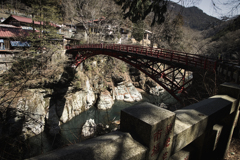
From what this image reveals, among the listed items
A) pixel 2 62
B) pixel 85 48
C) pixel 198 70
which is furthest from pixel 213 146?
pixel 2 62

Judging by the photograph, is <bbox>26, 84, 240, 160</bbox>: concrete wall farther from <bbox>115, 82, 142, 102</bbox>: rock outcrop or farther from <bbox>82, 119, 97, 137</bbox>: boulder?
<bbox>115, 82, 142, 102</bbox>: rock outcrop

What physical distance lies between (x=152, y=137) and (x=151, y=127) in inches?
5.1

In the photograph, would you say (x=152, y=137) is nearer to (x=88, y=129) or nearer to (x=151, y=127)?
(x=151, y=127)

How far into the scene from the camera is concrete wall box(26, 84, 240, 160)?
1.00 meters

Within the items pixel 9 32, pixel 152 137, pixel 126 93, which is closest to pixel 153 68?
pixel 126 93

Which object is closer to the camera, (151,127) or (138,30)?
(151,127)

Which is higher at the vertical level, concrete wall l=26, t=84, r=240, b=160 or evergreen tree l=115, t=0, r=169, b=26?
evergreen tree l=115, t=0, r=169, b=26

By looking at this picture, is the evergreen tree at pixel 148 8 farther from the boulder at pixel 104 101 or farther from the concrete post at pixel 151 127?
the boulder at pixel 104 101

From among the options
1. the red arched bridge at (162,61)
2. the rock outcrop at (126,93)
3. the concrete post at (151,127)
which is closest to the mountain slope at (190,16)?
the red arched bridge at (162,61)

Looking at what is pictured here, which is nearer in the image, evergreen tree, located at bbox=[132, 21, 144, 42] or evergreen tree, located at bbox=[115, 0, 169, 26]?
evergreen tree, located at bbox=[115, 0, 169, 26]

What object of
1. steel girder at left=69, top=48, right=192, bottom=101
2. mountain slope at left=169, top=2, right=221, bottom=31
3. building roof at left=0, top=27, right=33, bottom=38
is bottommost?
steel girder at left=69, top=48, right=192, bottom=101

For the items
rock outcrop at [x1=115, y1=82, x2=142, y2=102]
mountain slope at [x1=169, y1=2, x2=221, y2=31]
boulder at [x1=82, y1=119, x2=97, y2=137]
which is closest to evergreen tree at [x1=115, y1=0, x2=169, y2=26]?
mountain slope at [x1=169, y1=2, x2=221, y2=31]

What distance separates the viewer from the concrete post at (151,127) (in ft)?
3.61

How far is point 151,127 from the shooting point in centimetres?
104
